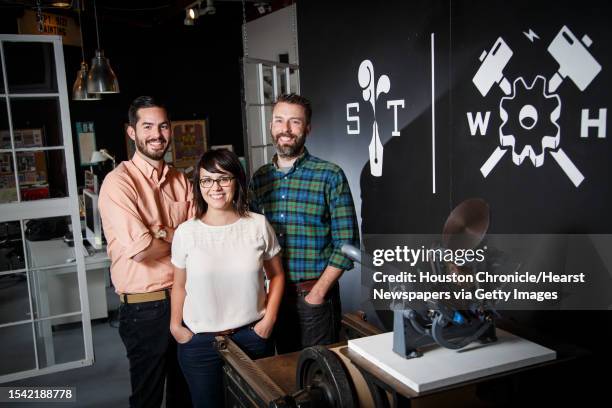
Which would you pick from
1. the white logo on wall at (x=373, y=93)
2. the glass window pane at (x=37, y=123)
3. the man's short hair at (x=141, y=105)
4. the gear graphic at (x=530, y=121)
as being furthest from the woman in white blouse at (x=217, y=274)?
the glass window pane at (x=37, y=123)

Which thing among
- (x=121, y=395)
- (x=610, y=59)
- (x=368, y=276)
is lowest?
(x=121, y=395)

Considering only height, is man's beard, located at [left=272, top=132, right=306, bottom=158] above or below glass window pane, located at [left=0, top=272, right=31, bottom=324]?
above

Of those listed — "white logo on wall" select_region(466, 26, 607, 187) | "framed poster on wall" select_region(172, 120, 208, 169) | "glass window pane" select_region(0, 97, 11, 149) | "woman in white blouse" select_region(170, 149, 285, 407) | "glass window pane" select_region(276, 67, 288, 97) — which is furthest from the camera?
"framed poster on wall" select_region(172, 120, 208, 169)

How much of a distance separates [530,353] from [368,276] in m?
2.60

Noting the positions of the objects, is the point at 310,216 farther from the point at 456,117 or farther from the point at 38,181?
the point at 38,181

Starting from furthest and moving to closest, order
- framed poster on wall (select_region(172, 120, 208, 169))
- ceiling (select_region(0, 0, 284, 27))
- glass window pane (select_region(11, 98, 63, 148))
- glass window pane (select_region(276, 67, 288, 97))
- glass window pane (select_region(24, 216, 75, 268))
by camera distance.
Result: framed poster on wall (select_region(172, 120, 208, 169)), ceiling (select_region(0, 0, 284, 27)), glass window pane (select_region(276, 67, 288, 97)), glass window pane (select_region(24, 216, 75, 268)), glass window pane (select_region(11, 98, 63, 148))

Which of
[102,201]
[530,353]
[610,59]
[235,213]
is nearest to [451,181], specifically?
[610,59]

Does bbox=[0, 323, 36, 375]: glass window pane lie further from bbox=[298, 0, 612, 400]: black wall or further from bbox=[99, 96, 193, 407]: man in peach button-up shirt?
bbox=[298, 0, 612, 400]: black wall

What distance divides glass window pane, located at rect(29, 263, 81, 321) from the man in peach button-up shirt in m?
1.83

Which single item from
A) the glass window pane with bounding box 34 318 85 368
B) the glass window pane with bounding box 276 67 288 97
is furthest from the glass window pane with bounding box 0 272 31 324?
the glass window pane with bounding box 276 67 288 97

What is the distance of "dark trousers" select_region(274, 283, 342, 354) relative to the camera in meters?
2.47

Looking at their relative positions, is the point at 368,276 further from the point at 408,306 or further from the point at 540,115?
the point at 408,306

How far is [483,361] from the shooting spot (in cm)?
151

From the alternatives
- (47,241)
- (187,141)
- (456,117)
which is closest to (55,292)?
(47,241)
